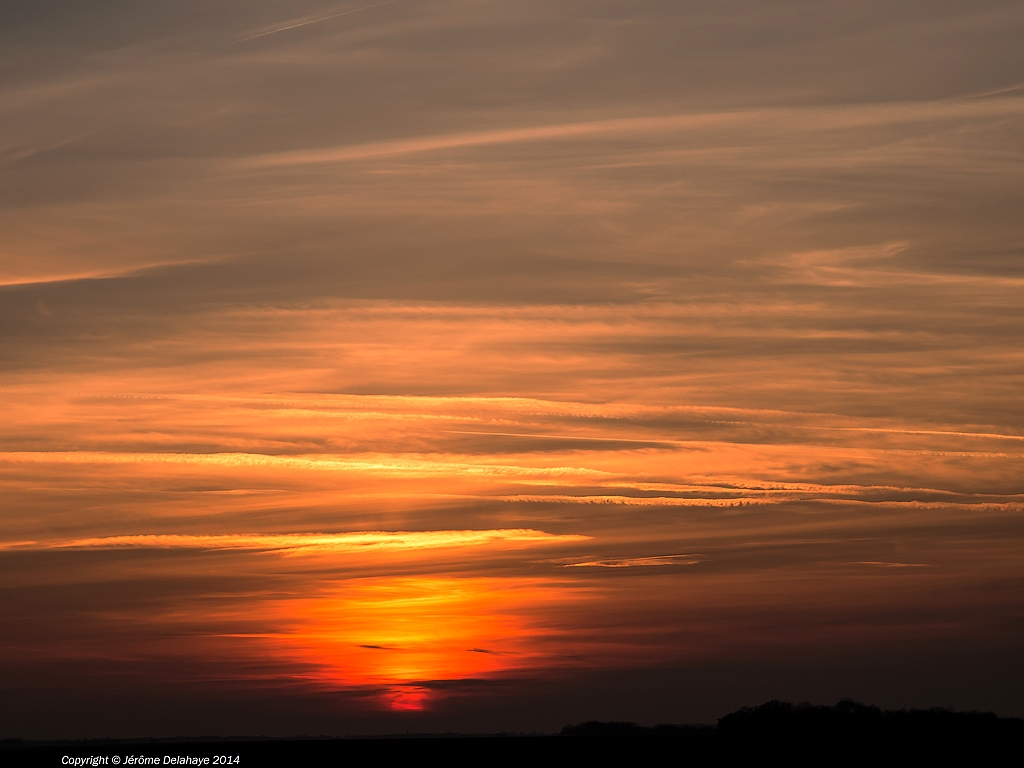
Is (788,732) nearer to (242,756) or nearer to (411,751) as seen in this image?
(411,751)

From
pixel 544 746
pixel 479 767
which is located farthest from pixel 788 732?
pixel 479 767

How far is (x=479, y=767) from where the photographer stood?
89812 mm

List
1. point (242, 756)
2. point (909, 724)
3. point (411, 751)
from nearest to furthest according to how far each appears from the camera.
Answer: point (242, 756) < point (411, 751) < point (909, 724)

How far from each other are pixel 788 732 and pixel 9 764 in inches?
2840

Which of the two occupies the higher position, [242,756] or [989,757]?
[242,756]

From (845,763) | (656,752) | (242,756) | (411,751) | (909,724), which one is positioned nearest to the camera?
(845,763)

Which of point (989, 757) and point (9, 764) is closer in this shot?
point (989, 757)

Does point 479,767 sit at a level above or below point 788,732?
below

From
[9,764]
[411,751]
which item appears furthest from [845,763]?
[9,764]

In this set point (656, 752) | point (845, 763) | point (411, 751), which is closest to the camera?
point (845, 763)

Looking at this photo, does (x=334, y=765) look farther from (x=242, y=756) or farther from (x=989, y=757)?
(x=989, y=757)

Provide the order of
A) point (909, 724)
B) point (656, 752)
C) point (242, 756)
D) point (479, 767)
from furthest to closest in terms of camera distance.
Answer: point (909, 724), point (242, 756), point (656, 752), point (479, 767)

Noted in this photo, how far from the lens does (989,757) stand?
288ft

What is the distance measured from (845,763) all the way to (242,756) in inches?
2039
